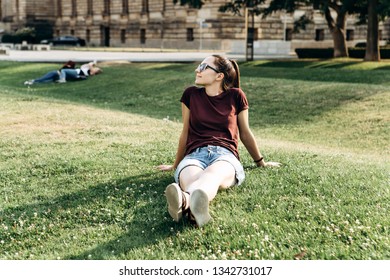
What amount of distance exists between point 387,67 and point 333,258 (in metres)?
21.6

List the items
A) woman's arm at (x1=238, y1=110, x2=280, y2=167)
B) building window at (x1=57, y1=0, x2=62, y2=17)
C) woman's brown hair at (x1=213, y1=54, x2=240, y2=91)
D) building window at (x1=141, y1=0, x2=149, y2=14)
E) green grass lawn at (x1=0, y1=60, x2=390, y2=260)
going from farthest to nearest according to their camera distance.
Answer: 1. building window at (x1=57, y1=0, x2=62, y2=17)
2. building window at (x1=141, y1=0, x2=149, y2=14)
3. woman's arm at (x1=238, y1=110, x2=280, y2=167)
4. woman's brown hair at (x1=213, y1=54, x2=240, y2=91)
5. green grass lawn at (x1=0, y1=60, x2=390, y2=260)

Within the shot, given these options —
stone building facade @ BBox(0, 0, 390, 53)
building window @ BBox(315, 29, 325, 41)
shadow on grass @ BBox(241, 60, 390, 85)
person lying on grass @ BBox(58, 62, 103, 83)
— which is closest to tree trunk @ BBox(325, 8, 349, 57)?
shadow on grass @ BBox(241, 60, 390, 85)

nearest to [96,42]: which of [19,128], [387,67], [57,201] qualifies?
[387,67]

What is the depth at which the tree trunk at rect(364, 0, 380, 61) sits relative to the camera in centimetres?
2697

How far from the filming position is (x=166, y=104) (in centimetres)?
1898

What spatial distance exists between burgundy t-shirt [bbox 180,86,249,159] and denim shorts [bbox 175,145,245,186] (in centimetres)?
10

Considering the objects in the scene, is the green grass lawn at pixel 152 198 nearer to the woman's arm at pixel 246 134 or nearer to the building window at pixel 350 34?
the woman's arm at pixel 246 134

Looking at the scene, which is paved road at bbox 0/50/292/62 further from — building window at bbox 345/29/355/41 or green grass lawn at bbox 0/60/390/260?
green grass lawn at bbox 0/60/390/260

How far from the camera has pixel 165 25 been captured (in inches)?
2263

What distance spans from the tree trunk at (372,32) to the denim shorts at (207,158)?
72.1ft

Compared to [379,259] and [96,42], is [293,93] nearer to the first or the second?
[379,259]

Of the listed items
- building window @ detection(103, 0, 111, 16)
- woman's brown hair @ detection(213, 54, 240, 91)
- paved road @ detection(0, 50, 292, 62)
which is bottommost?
paved road @ detection(0, 50, 292, 62)

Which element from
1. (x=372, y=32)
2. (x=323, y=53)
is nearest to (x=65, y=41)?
(x=323, y=53)

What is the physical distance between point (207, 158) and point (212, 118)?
50 cm
